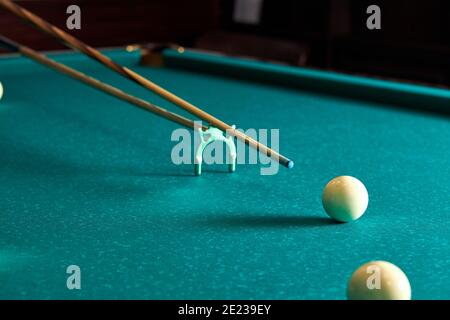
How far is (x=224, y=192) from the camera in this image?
73.1 inches

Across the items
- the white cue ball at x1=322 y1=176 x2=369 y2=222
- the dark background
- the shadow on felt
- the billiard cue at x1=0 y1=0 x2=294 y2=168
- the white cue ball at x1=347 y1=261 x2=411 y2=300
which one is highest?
the dark background

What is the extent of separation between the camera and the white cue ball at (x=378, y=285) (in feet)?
3.88

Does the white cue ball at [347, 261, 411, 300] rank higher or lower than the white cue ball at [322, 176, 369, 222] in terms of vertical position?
lower

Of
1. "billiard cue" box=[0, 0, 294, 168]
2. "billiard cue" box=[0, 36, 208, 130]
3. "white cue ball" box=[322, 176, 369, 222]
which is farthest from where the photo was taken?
"billiard cue" box=[0, 36, 208, 130]

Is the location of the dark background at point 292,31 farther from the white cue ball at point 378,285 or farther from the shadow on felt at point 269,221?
the white cue ball at point 378,285

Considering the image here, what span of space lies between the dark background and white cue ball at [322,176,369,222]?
9.27ft

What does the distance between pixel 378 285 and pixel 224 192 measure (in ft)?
2.35

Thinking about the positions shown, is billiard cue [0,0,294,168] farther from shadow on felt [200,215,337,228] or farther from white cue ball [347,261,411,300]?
white cue ball [347,261,411,300]

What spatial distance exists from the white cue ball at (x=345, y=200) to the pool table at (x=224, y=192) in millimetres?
26

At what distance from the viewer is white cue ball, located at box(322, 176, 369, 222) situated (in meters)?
1.61

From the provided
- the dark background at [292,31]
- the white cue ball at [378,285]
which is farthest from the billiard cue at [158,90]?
the dark background at [292,31]

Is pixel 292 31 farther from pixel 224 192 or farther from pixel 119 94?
pixel 224 192

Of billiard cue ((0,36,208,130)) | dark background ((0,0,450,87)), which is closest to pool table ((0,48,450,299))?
billiard cue ((0,36,208,130))

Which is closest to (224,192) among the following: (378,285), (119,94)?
(119,94)
